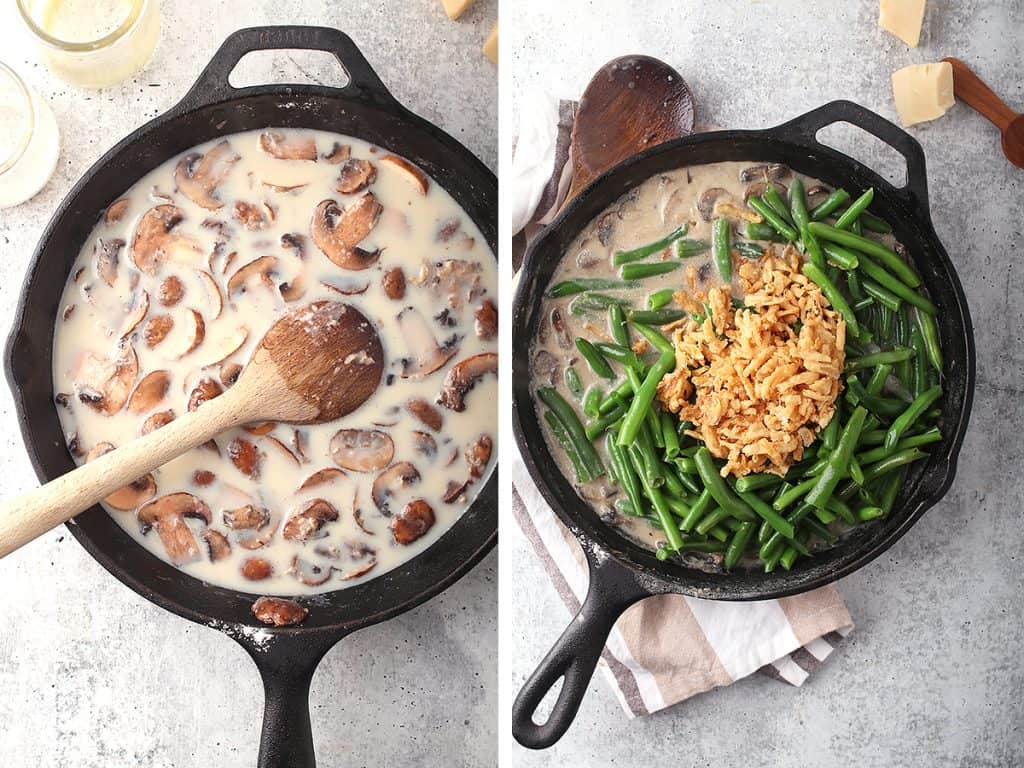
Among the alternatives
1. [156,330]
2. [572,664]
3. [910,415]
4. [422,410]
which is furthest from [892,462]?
[156,330]

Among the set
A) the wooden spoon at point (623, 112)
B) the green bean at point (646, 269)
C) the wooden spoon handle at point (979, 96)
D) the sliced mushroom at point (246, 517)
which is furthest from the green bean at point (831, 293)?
the sliced mushroom at point (246, 517)

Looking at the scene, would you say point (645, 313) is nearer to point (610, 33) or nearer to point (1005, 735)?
point (610, 33)

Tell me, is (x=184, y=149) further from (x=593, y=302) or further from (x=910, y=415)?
(x=910, y=415)

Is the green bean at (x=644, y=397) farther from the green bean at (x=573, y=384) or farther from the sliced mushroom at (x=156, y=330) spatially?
the sliced mushroom at (x=156, y=330)

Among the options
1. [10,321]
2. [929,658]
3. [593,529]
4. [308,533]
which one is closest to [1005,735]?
[929,658]

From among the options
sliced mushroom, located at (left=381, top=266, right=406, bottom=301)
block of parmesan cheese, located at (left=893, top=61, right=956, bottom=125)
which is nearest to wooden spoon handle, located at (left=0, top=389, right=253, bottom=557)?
sliced mushroom, located at (left=381, top=266, right=406, bottom=301)
